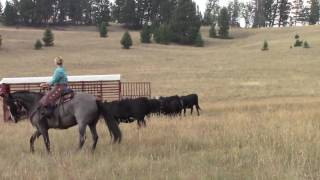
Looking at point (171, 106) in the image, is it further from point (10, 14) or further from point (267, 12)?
point (267, 12)

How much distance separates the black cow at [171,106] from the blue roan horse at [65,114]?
9.34m

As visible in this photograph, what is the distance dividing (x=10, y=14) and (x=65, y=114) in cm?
10769

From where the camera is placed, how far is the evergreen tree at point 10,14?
11412 cm

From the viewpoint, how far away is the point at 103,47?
81.6m

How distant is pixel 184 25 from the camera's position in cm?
9625

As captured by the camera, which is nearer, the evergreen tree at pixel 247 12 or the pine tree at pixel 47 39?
the pine tree at pixel 47 39

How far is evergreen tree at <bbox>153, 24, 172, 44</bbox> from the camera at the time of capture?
90.6m

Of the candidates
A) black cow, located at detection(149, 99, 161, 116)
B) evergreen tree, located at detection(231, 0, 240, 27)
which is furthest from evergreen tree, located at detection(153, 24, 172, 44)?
black cow, located at detection(149, 99, 161, 116)

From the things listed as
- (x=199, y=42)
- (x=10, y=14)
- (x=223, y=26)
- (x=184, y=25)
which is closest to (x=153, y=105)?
(x=199, y=42)

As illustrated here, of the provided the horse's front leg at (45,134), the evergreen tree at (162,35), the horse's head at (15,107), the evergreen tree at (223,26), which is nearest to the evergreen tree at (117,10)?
the evergreen tree at (223,26)

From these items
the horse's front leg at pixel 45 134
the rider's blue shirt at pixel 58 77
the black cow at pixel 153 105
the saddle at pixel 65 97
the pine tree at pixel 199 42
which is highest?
the rider's blue shirt at pixel 58 77

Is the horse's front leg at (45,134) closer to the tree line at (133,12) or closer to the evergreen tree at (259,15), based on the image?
the tree line at (133,12)

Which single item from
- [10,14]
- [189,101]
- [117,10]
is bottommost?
[189,101]

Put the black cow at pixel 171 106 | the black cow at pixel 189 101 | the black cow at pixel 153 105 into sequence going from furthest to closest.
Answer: the black cow at pixel 189 101
the black cow at pixel 171 106
the black cow at pixel 153 105
